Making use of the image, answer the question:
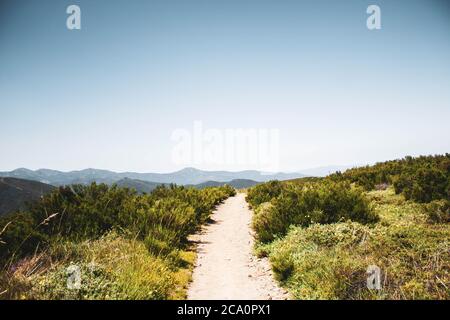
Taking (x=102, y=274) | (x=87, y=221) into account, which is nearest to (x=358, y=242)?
(x=102, y=274)

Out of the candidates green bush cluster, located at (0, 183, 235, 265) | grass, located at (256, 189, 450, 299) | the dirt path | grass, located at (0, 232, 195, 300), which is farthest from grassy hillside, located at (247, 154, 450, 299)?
green bush cluster, located at (0, 183, 235, 265)

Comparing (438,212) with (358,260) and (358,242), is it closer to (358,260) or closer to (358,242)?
(358,242)

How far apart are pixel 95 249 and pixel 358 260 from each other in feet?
20.3

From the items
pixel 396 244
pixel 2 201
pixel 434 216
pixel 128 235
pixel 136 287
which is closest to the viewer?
pixel 136 287

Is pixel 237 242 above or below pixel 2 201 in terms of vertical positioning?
above

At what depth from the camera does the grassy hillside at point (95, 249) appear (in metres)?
6.21

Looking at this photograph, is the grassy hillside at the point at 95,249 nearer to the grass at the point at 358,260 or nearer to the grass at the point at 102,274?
the grass at the point at 102,274

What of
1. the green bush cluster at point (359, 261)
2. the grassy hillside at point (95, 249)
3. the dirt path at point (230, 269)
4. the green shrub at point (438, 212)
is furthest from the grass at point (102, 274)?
the green shrub at point (438, 212)

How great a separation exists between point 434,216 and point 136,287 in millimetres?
10548

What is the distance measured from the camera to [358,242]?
872 centimetres

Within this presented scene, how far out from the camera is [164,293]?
22.5 ft

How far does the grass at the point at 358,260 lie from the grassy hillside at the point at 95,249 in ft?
8.88
